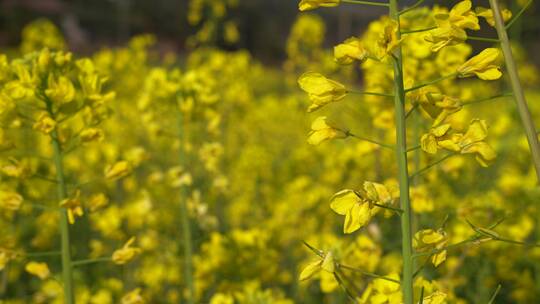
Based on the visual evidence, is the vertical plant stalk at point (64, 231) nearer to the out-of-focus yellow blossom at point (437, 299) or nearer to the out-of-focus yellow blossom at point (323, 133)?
the out-of-focus yellow blossom at point (323, 133)

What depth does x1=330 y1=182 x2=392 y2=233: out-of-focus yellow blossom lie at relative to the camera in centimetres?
157

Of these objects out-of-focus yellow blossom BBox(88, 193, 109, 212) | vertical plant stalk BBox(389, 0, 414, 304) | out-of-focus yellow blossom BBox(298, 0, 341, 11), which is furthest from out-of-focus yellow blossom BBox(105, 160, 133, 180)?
vertical plant stalk BBox(389, 0, 414, 304)

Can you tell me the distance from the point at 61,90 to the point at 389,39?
120 centimetres

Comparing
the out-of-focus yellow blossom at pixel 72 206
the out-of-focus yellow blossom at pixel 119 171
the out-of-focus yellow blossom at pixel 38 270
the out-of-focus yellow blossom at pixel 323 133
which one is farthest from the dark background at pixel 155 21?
the out-of-focus yellow blossom at pixel 323 133

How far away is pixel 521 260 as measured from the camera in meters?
4.00

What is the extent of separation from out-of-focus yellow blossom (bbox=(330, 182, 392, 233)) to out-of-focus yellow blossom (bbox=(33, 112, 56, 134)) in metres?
1.03

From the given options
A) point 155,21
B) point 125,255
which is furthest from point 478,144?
point 155,21

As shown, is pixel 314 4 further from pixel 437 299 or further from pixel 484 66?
pixel 437 299

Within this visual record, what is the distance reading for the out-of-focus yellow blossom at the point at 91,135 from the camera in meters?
2.35

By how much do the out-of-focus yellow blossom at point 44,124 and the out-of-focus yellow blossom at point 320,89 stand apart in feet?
2.98

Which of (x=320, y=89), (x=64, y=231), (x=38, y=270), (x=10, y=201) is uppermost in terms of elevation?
(x=320, y=89)

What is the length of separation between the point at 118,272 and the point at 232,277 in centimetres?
187

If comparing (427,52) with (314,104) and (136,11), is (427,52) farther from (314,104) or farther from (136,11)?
(136,11)

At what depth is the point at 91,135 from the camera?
2.35 metres
